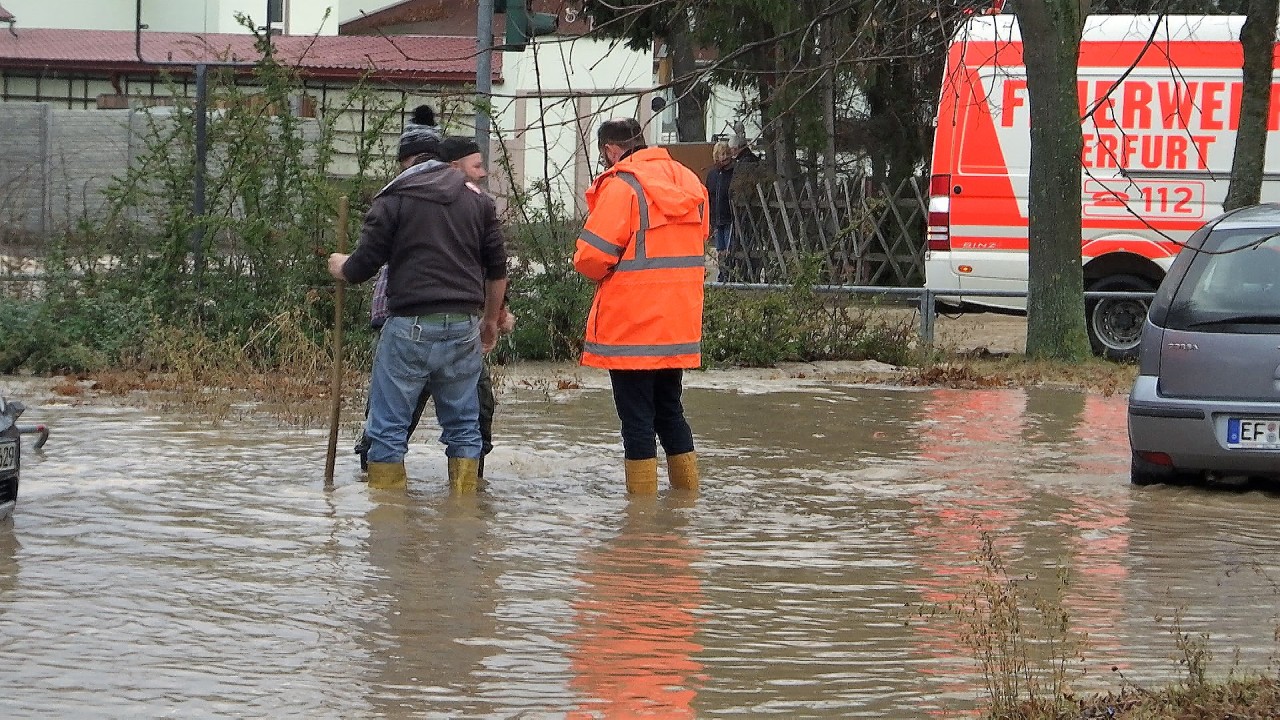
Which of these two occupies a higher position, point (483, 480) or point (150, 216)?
point (150, 216)

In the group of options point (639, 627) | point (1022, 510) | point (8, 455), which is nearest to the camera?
point (639, 627)

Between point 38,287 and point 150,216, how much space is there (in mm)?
1011

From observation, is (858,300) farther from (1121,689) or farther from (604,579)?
(1121,689)

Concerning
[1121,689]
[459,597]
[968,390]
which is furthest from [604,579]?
[968,390]

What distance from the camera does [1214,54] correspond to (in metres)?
17.2

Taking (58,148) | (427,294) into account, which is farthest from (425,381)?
(58,148)

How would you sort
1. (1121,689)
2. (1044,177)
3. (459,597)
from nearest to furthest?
(1121,689), (459,597), (1044,177)

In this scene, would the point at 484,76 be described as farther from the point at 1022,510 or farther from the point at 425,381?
the point at 1022,510

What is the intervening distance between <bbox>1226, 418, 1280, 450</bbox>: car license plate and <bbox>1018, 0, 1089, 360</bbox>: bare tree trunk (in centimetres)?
634

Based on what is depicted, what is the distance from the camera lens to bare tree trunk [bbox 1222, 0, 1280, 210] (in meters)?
15.7

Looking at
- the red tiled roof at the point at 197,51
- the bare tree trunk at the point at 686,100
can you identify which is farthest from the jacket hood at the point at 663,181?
the red tiled roof at the point at 197,51

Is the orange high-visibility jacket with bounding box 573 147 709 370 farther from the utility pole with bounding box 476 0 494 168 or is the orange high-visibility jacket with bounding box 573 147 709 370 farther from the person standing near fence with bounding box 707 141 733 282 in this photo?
the person standing near fence with bounding box 707 141 733 282

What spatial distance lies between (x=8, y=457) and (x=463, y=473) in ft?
7.03

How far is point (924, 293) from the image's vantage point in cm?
1650
